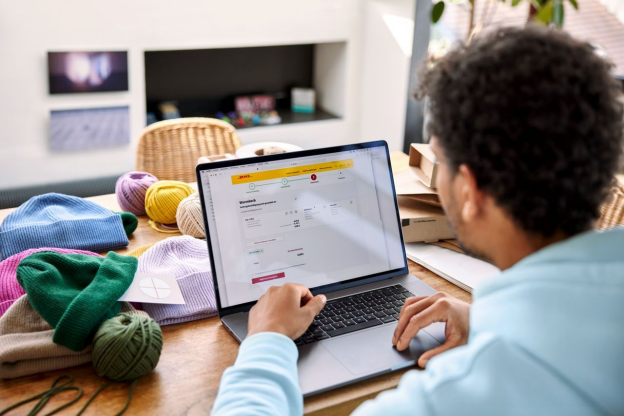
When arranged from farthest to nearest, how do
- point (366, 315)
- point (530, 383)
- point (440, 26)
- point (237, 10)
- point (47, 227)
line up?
point (440, 26), point (237, 10), point (47, 227), point (366, 315), point (530, 383)

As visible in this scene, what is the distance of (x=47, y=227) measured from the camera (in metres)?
1.36

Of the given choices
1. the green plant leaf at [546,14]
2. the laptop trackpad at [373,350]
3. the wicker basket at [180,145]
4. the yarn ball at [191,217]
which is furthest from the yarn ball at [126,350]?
the green plant leaf at [546,14]

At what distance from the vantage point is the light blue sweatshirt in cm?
60

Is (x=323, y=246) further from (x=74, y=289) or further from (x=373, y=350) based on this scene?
(x=74, y=289)

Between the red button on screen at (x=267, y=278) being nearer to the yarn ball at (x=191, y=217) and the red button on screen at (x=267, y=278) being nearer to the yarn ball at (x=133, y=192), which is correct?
the yarn ball at (x=191, y=217)

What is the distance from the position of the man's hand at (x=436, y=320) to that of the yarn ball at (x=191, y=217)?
1.81 ft

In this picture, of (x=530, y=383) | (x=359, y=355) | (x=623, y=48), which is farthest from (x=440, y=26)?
(x=530, y=383)

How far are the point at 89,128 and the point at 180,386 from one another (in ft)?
7.31

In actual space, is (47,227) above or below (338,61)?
below

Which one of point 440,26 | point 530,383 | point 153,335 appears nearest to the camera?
point 530,383

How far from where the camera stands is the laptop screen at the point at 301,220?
43.3 inches

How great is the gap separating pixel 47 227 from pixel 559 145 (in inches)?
42.8

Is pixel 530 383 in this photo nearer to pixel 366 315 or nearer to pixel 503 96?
pixel 503 96

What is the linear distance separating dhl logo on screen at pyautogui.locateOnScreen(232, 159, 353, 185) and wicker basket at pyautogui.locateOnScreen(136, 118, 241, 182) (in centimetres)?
98
